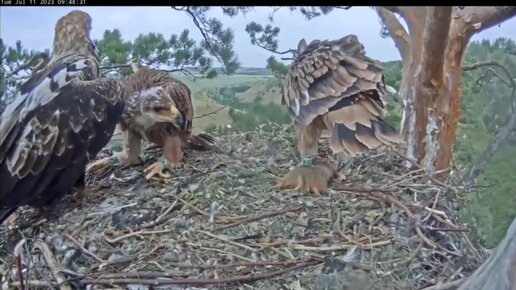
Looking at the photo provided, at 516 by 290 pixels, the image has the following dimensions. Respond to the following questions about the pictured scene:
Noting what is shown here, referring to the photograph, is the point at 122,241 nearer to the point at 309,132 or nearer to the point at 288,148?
the point at 309,132

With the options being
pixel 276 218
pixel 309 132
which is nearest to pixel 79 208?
pixel 276 218

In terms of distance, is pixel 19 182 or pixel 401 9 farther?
pixel 401 9

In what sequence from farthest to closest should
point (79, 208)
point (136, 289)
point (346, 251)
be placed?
point (79, 208)
point (346, 251)
point (136, 289)

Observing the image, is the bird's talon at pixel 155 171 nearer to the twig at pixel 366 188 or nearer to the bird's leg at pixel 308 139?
the bird's leg at pixel 308 139

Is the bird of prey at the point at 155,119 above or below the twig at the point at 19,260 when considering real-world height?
above

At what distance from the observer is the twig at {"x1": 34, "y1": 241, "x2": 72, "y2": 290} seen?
1.69 metres

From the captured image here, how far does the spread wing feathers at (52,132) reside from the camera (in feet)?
6.29

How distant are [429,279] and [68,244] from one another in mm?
1054

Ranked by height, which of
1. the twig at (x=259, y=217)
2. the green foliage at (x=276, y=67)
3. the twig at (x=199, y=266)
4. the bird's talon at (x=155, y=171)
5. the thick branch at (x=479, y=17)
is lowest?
the twig at (x=199, y=266)

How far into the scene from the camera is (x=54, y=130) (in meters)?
1.94

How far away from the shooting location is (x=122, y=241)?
194 centimetres

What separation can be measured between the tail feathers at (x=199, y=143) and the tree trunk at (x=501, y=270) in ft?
4.41

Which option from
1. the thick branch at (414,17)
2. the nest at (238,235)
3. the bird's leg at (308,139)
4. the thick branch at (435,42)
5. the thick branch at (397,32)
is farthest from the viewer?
the thick branch at (397,32)

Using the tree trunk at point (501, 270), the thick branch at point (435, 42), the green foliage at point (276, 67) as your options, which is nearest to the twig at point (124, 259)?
the tree trunk at point (501, 270)
